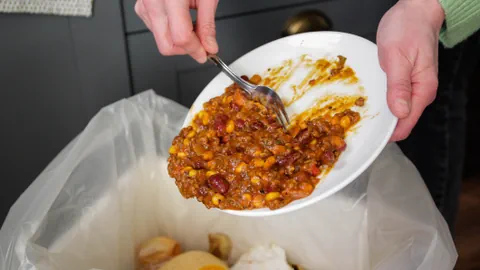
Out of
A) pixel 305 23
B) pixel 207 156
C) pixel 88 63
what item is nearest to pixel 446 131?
pixel 305 23

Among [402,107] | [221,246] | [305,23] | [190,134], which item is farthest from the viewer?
[305,23]

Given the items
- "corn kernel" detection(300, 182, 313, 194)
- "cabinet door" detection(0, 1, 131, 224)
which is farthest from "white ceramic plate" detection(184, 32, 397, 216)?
"cabinet door" detection(0, 1, 131, 224)

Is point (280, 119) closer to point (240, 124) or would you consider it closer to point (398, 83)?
point (240, 124)

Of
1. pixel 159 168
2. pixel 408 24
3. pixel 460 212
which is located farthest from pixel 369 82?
pixel 460 212

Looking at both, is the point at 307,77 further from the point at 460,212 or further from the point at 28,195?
the point at 460,212

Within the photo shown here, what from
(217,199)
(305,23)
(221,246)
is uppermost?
(305,23)

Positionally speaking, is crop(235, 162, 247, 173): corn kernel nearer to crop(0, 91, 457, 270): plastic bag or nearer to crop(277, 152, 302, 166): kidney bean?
crop(277, 152, 302, 166): kidney bean
